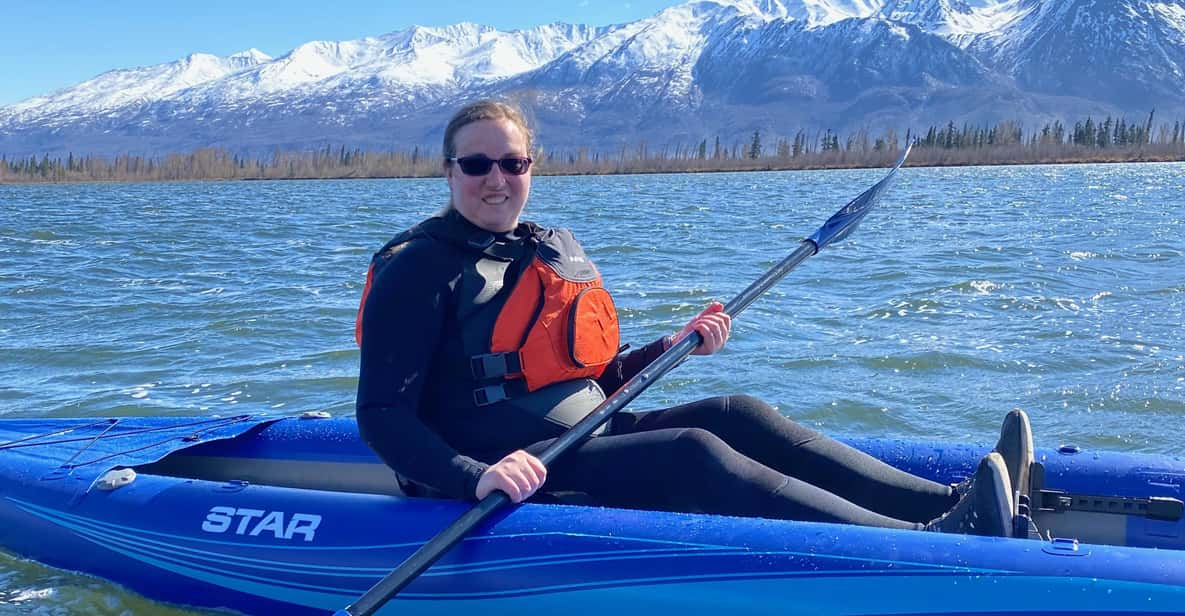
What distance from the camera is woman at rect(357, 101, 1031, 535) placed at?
2793 millimetres

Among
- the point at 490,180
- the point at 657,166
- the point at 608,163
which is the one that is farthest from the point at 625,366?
the point at 608,163

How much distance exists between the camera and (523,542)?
9.33 feet

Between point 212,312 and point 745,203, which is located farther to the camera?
point 745,203

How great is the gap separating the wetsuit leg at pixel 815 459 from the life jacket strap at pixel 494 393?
541 millimetres

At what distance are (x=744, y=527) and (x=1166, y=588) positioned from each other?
0.96 metres

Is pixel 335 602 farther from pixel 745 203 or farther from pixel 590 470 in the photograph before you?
pixel 745 203

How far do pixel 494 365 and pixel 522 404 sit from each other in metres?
0.15

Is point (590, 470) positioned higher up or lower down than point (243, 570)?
higher up

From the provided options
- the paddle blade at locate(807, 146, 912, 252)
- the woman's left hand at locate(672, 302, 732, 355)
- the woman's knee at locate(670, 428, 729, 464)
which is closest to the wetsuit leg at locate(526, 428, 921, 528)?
the woman's knee at locate(670, 428, 729, 464)

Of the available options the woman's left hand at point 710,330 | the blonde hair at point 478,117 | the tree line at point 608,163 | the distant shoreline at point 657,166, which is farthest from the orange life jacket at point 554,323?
the distant shoreline at point 657,166

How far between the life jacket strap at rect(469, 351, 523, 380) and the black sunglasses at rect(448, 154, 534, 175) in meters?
0.51

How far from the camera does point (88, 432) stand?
14.3 feet

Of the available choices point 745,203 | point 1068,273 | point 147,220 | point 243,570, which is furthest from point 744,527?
point 745,203

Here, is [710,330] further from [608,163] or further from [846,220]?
[608,163]
